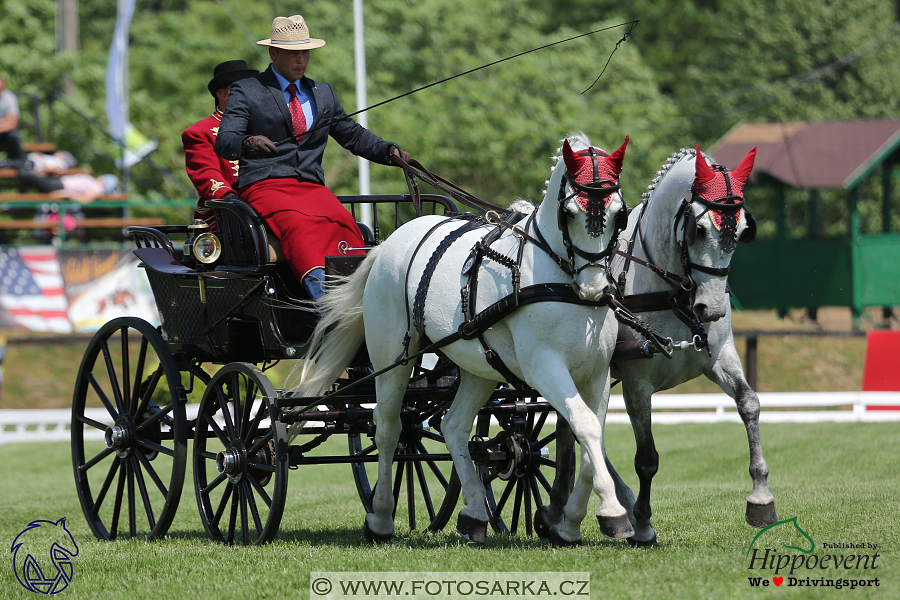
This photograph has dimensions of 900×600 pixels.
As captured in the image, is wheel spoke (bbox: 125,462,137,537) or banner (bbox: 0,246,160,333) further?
banner (bbox: 0,246,160,333)

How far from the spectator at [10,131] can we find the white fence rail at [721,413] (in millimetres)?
10867

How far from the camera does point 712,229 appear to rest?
5.44m

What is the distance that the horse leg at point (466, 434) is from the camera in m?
5.90

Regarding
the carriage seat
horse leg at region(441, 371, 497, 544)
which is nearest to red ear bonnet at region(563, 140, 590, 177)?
horse leg at region(441, 371, 497, 544)

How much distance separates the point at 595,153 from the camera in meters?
5.18

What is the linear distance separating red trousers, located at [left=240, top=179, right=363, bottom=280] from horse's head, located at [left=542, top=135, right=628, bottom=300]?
1794mm

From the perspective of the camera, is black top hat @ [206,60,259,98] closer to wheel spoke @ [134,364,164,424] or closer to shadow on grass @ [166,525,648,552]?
wheel spoke @ [134,364,164,424]

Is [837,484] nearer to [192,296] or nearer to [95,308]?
[192,296]

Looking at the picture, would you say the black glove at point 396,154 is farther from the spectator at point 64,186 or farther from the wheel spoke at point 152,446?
the spectator at point 64,186

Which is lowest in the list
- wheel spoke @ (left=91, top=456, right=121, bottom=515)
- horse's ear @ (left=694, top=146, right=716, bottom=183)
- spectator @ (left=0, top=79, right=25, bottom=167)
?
wheel spoke @ (left=91, top=456, right=121, bottom=515)

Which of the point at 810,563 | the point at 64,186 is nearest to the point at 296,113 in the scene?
the point at 810,563

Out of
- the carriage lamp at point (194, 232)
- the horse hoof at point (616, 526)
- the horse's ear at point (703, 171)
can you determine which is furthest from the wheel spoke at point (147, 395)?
the horse's ear at point (703, 171)

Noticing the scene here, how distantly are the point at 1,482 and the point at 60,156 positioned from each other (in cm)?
1506

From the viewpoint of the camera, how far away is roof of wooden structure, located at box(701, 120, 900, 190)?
21.7 meters
